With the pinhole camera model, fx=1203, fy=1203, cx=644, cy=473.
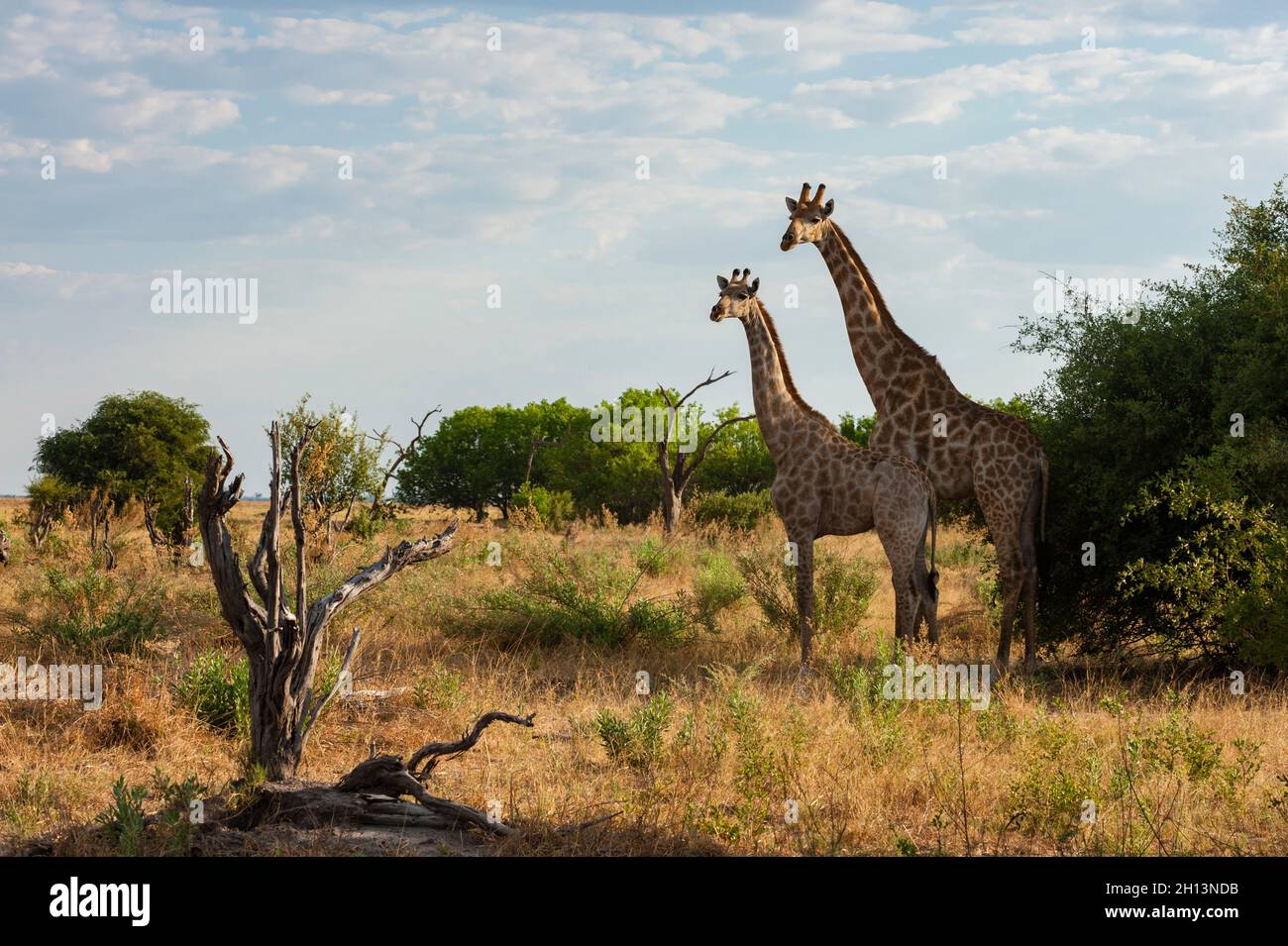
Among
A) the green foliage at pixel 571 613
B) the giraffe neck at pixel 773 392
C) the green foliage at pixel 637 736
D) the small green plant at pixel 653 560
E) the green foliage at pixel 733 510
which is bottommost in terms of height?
the green foliage at pixel 637 736

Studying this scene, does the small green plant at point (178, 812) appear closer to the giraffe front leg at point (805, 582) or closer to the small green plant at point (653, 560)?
the giraffe front leg at point (805, 582)

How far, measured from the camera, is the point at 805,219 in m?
11.7

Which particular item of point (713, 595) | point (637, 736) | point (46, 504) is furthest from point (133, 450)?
point (637, 736)

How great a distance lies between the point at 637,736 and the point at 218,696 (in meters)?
2.95

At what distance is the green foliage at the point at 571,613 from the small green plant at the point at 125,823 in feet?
19.2

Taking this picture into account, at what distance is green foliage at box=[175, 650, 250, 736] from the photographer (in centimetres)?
801

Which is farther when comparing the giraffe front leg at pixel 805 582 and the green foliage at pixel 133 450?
the green foliage at pixel 133 450

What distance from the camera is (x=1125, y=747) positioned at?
7539 mm

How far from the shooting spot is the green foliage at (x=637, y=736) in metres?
7.22

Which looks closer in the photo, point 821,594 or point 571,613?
point 571,613

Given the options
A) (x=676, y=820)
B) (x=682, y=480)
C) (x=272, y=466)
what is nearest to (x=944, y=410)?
(x=676, y=820)

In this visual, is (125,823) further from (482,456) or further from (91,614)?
(482,456)

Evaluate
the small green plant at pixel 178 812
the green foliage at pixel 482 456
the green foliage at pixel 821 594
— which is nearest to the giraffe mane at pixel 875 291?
the green foliage at pixel 821 594

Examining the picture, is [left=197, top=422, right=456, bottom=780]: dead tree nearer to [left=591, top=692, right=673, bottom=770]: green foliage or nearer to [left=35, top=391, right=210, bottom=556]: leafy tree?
[left=591, top=692, right=673, bottom=770]: green foliage
